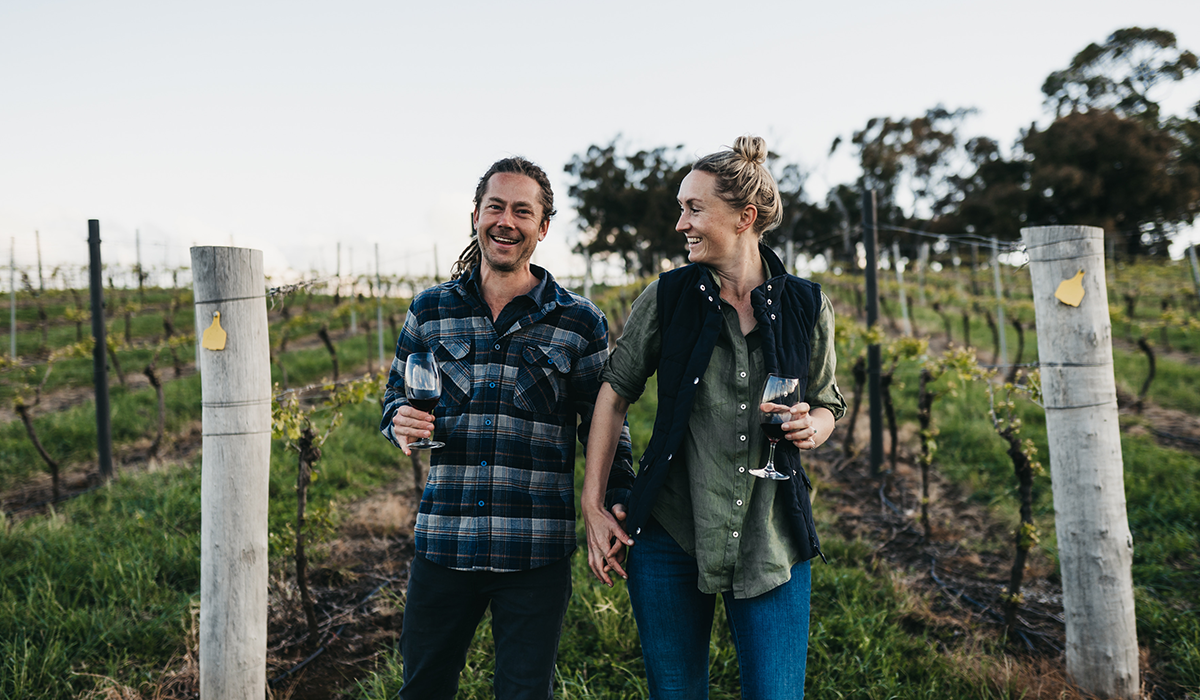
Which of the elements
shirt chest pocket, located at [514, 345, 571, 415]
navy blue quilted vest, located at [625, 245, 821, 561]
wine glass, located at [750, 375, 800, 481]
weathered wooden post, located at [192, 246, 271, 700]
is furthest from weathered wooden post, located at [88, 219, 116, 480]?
wine glass, located at [750, 375, 800, 481]

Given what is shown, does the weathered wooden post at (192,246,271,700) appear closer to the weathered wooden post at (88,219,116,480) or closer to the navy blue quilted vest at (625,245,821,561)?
the navy blue quilted vest at (625,245,821,561)

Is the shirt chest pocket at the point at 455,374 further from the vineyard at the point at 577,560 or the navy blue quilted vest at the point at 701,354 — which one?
the vineyard at the point at 577,560

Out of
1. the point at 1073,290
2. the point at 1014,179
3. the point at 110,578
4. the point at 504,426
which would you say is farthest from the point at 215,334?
the point at 1014,179

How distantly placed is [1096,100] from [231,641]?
30853mm

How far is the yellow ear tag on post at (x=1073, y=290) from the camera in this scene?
2.30 m

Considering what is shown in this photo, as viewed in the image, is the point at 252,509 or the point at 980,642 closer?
the point at 252,509

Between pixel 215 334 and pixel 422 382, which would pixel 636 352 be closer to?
pixel 422 382

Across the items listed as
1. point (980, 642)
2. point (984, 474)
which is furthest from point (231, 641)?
point (984, 474)

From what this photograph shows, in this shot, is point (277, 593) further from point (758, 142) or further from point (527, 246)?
point (758, 142)

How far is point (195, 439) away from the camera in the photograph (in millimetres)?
6461

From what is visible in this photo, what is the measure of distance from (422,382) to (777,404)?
0.85 metres

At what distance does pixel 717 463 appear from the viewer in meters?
1.49

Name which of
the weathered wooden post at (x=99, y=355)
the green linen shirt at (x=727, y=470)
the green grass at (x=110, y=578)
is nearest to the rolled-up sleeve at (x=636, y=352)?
the green linen shirt at (x=727, y=470)

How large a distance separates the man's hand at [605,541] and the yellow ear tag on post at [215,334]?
1278 millimetres
